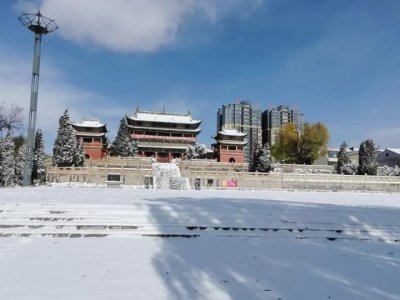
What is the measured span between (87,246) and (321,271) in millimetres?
4190

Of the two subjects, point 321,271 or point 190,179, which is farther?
point 190,179

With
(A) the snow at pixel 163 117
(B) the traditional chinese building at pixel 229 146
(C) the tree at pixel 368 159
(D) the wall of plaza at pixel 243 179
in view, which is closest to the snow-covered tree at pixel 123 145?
(A) the snow at pixel 163 117

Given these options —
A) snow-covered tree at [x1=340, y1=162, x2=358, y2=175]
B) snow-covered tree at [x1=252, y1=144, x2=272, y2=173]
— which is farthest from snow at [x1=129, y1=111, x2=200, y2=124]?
snow-covered tree at [x1=340, y1=162, x2=358, y2=175]

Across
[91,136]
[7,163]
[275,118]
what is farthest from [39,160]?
[275,118]

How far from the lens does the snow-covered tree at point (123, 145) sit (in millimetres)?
57188

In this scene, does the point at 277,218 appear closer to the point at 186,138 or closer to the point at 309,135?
the point at 309,135

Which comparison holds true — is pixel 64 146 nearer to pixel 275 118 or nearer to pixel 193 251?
pixel 193 251

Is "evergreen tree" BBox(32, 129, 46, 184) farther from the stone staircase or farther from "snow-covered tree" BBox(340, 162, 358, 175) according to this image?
"snow-covered tree" BBox(340, 162, 358, 175)

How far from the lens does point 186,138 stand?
66.0 m

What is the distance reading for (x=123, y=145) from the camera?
5766 centimetres

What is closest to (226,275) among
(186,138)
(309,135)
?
(309,135)

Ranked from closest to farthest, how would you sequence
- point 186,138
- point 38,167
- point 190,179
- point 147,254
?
point 147,254 < point 190,179 < point 38,167 < point 186,138

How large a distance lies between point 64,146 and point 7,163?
19.3 feet

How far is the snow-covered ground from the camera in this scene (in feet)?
16.1
